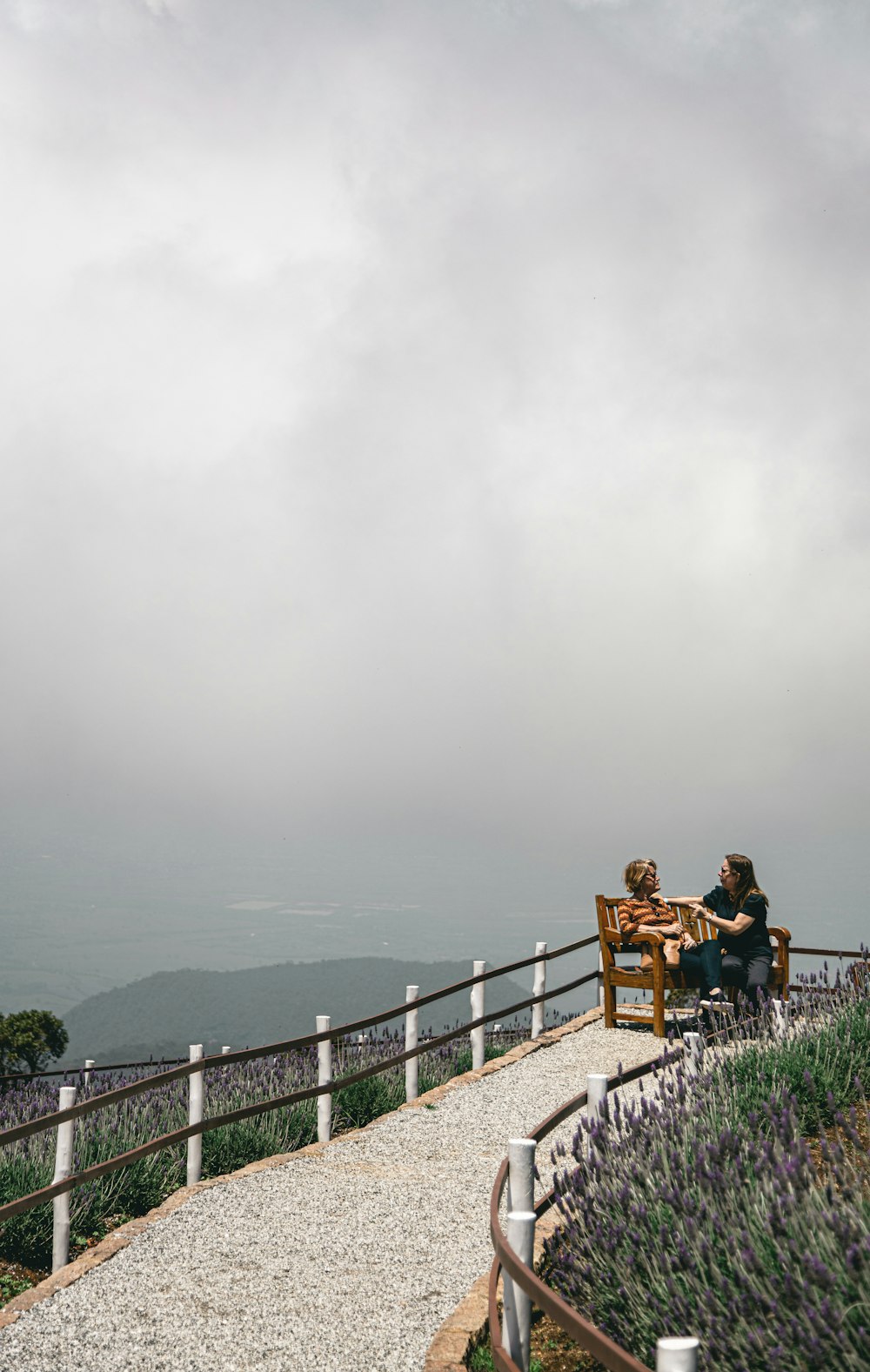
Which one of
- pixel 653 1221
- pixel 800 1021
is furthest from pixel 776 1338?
pixel 800 1021

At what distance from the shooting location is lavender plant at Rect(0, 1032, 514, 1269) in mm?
7586

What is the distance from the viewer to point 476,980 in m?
11.7

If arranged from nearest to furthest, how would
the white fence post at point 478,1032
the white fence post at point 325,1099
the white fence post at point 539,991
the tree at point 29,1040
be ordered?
1. the white fence post at point 325,1099
2. the white fence post at point 478,1032
3. the white fence post at point 539,991
4. the tree at point 29,1040

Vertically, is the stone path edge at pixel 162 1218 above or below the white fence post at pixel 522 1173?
below

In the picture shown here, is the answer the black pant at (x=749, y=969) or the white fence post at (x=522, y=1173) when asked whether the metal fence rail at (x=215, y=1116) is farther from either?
the white fence post at (x=522, y=1173)

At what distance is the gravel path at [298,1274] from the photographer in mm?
4676

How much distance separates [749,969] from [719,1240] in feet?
22.2

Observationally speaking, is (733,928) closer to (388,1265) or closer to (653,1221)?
(388,1265)

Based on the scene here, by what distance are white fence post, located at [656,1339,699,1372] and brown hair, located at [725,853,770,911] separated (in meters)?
7.80

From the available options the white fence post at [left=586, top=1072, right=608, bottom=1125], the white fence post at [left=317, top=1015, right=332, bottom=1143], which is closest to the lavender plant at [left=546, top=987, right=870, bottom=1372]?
the white fence post at [left=586, top=1072, right=608, bottom=1125]

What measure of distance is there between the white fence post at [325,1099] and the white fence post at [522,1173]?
531cm

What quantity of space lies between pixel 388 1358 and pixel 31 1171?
495 centimetres

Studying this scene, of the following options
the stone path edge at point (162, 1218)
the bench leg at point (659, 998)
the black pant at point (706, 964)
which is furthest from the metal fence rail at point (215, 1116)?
the black pant at point (706, 964)

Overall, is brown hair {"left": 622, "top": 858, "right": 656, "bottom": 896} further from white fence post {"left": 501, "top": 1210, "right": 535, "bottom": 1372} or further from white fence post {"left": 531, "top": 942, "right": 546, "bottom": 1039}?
white fence post {"left": 501, "top": 1210, "right": 535, "bottom": 1372}
